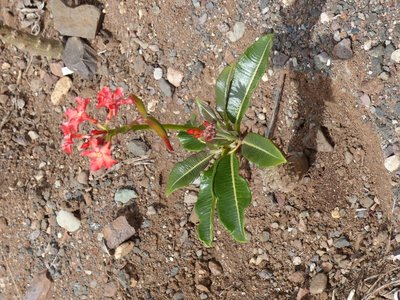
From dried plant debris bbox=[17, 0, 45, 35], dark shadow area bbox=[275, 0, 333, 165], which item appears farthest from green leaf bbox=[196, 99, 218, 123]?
dried plant debris bbox=[17, 0, 45, 35]

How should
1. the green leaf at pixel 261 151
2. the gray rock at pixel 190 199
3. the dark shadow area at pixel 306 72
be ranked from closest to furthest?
the green leaf at pixel 261 151 < the dark shadow area at pixel 306 72 < the gray rock at pixel 190 199

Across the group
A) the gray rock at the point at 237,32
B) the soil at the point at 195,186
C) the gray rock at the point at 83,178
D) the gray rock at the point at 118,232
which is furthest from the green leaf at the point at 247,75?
the gray rock at the point at 83,178

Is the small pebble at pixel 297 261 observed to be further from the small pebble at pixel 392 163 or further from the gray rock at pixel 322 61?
the gray rock at pixel 322 61

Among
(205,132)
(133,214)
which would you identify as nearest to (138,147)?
(133,214)

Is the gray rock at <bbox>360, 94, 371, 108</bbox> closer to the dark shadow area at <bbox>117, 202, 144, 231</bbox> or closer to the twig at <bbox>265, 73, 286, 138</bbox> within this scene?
the twig at <bbox>265, 73, 286, 138</bbox>

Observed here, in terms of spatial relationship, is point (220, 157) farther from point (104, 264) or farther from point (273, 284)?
point (104, 264)

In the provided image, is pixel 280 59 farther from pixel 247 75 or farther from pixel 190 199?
pixel 190 199

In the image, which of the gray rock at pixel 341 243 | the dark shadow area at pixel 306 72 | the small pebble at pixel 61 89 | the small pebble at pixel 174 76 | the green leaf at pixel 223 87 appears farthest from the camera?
the small pebble at pixel 61 89
